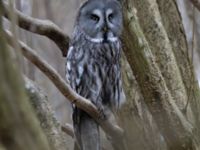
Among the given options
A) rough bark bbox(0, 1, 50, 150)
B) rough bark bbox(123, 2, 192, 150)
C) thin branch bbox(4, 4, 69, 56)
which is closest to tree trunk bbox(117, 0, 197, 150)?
rough bark bbox(123, 2, 192, 150)

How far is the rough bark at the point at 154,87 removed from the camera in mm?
2281

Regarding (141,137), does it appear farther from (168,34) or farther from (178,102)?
(168,34)

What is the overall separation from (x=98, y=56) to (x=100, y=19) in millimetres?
222

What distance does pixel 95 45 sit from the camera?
2955 mm

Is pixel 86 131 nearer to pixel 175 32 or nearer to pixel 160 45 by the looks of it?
pixel 160 45

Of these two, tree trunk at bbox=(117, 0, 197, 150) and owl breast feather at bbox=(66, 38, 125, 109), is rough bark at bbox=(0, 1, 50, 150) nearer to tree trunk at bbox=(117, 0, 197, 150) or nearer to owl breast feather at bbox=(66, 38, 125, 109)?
tree trunk at bbox=(117, 0, 197, 150)

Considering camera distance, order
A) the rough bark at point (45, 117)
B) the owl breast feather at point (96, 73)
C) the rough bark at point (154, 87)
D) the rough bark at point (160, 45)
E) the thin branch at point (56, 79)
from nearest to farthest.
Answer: the thin branch at point (56, 79) < the rough bark at point (45, 117) < the rough bark at point (154, 87) < the rough bark at point (160, 45) < the owl breast feather at point (96, 73)

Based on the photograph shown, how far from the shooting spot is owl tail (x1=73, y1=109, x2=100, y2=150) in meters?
2.65

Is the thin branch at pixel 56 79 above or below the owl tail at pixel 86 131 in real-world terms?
above

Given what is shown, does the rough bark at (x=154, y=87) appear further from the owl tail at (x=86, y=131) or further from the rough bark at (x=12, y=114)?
the rough bark at (x=12, y=114)

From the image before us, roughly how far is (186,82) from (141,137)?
43cm

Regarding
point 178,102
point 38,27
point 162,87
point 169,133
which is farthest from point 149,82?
point 38,27

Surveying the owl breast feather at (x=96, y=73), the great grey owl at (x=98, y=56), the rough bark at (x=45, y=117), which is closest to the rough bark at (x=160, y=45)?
the great grey owl at (x=98, y=56)

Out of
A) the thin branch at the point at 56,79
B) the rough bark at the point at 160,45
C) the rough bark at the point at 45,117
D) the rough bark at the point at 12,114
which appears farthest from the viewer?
the rough bark at the point at 160,45
